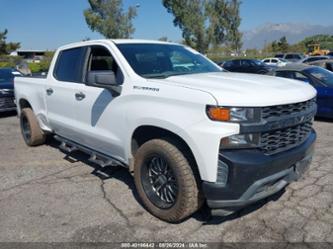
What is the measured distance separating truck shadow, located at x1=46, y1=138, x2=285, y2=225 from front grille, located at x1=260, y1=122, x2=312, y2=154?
92 centimetres

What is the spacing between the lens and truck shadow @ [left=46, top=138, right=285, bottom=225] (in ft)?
12.1

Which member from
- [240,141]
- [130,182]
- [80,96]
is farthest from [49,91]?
[240,141]

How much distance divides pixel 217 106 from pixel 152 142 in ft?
2.92

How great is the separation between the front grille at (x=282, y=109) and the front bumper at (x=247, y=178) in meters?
0.34

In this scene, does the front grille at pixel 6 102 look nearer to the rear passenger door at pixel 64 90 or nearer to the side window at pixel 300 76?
the rear passenger door at pixel 64 90

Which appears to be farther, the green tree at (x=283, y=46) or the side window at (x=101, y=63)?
the green tree at (x=283, y=46)

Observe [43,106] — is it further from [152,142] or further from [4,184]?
[152,142]

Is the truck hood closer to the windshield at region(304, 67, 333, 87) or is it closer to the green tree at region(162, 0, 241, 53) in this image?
the windshield at region(304, 67, 333, 87)

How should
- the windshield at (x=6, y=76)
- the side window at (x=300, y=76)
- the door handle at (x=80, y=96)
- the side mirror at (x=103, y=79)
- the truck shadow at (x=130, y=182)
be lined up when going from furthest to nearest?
the windshield at (x=6, y=76)
the side window at (x=300, y=76)
the door handle at (x=80, y=96)
the side mirror at (x=103, y=79)
the truck shadow at (x=130, y=182)

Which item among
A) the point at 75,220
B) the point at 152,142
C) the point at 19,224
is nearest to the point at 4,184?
the point at 19,224

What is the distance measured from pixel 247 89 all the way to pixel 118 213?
1.97 metres

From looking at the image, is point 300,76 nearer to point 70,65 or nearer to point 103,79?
point 70,65

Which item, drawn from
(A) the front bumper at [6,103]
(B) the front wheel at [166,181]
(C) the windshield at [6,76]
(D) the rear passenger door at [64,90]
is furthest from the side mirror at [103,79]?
(C) the windshield at [6,76]

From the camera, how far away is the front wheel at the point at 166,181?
324 centimetres
